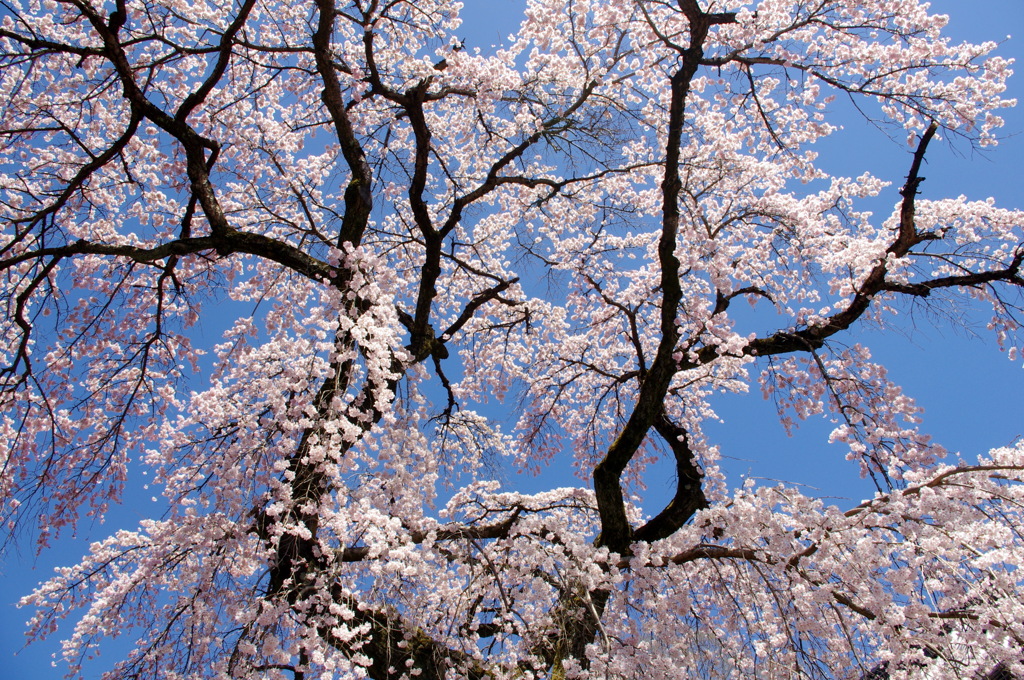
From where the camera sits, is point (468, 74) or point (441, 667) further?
point (468, 74)

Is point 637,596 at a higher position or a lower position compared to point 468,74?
lower

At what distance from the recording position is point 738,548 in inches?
166

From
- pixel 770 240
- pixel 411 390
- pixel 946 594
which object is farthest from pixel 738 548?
pixel 770 240

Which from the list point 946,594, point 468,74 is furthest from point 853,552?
point 468,74

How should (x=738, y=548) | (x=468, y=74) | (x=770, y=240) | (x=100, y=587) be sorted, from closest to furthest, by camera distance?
(x=738, y=548)
(x=100, y=587)
(x=468, y=74)
(x=770, y=240)

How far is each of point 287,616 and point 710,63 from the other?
5.47 m

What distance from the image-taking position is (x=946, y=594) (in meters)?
3.29

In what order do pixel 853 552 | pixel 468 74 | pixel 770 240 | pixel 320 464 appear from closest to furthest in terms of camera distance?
pixel 320 464 → pixel 853 552 → pixel 468 74 → pixel 770 240

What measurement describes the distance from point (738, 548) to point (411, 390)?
8.92 ft

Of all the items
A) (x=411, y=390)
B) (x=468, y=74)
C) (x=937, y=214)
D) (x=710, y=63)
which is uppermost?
(x=468, y=74)

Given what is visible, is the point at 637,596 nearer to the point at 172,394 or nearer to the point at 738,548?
the point at 738,548

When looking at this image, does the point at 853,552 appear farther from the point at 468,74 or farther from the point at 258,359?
the point at 258,359

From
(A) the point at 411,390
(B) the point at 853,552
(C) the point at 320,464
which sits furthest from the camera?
(A) the point at 411,390

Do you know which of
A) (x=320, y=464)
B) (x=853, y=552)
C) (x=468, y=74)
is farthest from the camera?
(x=468, y=74)
